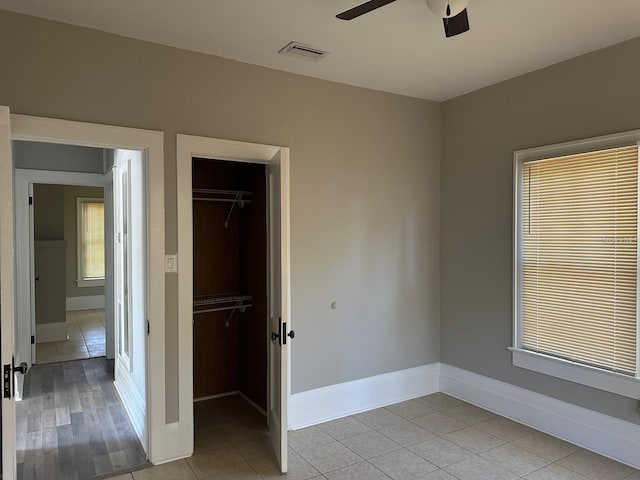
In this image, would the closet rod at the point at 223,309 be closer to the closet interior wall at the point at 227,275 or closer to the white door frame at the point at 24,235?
the closet interior wall at the point at 227,275

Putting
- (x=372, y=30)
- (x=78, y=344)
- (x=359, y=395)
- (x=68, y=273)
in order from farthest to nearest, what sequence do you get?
(x=68, y=273)
(x=78, y=344)
(x=359, y=395)
(x=372, y=30)

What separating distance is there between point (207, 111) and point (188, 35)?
50 centimetres

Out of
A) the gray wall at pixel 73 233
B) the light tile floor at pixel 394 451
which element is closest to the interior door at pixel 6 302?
the light tile floor at pixel 394 451

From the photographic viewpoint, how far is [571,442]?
10.7 feet

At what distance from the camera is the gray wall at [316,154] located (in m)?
2.71

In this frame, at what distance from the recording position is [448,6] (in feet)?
7.23

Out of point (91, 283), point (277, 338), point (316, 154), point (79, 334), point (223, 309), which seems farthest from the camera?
point (91, 283)

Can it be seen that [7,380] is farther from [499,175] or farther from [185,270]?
[499,175]

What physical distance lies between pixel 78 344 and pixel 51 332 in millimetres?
481

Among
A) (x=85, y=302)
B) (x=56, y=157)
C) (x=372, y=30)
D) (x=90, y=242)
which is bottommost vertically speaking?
(x=85, y=302)

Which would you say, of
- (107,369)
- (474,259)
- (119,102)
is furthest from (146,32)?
(107,369)

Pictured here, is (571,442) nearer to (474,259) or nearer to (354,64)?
(474,259)

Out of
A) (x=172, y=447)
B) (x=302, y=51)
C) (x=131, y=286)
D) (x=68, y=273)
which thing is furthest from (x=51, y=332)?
(x=302, y=51)

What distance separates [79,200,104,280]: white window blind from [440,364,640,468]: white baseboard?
7.41m
